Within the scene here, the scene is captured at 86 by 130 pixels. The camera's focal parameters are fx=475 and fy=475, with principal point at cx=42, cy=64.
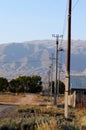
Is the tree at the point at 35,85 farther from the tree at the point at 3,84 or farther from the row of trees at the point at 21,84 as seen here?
the tree at the point at 3,84

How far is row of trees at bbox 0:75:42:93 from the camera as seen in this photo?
136375 mm

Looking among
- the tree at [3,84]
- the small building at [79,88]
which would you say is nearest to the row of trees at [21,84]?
the tree at [3,84]

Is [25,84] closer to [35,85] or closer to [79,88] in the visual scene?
[35,85]

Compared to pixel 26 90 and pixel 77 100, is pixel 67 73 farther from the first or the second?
pixel 26 90

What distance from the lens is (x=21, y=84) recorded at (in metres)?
137

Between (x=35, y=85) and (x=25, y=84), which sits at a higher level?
(x=25, y=84)

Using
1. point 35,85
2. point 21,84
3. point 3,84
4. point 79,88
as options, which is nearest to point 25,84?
point 21,84

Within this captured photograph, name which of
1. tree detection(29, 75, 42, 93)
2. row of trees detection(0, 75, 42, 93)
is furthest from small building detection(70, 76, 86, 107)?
row of trees detection(0, 75, 42, 93)

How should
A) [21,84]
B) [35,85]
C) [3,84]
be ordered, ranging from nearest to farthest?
[3,84] → [21,84] → [35,85]

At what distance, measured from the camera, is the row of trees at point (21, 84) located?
136 meters

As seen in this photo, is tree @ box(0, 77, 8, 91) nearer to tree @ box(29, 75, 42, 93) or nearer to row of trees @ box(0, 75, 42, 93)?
row of trees @ box(0, 75, 42, 93)

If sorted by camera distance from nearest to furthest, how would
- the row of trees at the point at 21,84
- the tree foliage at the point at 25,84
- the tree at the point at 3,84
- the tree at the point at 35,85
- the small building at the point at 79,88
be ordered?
the small building at the point at 79,88, the tree at the point at 3,84, the row of trees at the point at 21,84, the tree foliage at the point at 25,84, the tree at the point at 35,85

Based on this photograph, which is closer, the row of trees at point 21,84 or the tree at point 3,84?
the tree at point 3,84

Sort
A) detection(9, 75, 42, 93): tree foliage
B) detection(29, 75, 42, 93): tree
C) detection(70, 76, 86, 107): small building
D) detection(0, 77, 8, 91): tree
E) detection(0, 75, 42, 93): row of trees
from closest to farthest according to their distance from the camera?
detection(70, 76, 86, 107): small building → detection(0, 77, 8, 91): tree → detection(0, 75, 42, 93): row of trees → detection(9, 75, 42, 93): tree foliage → detection(29, 75, 42, 93): tree
